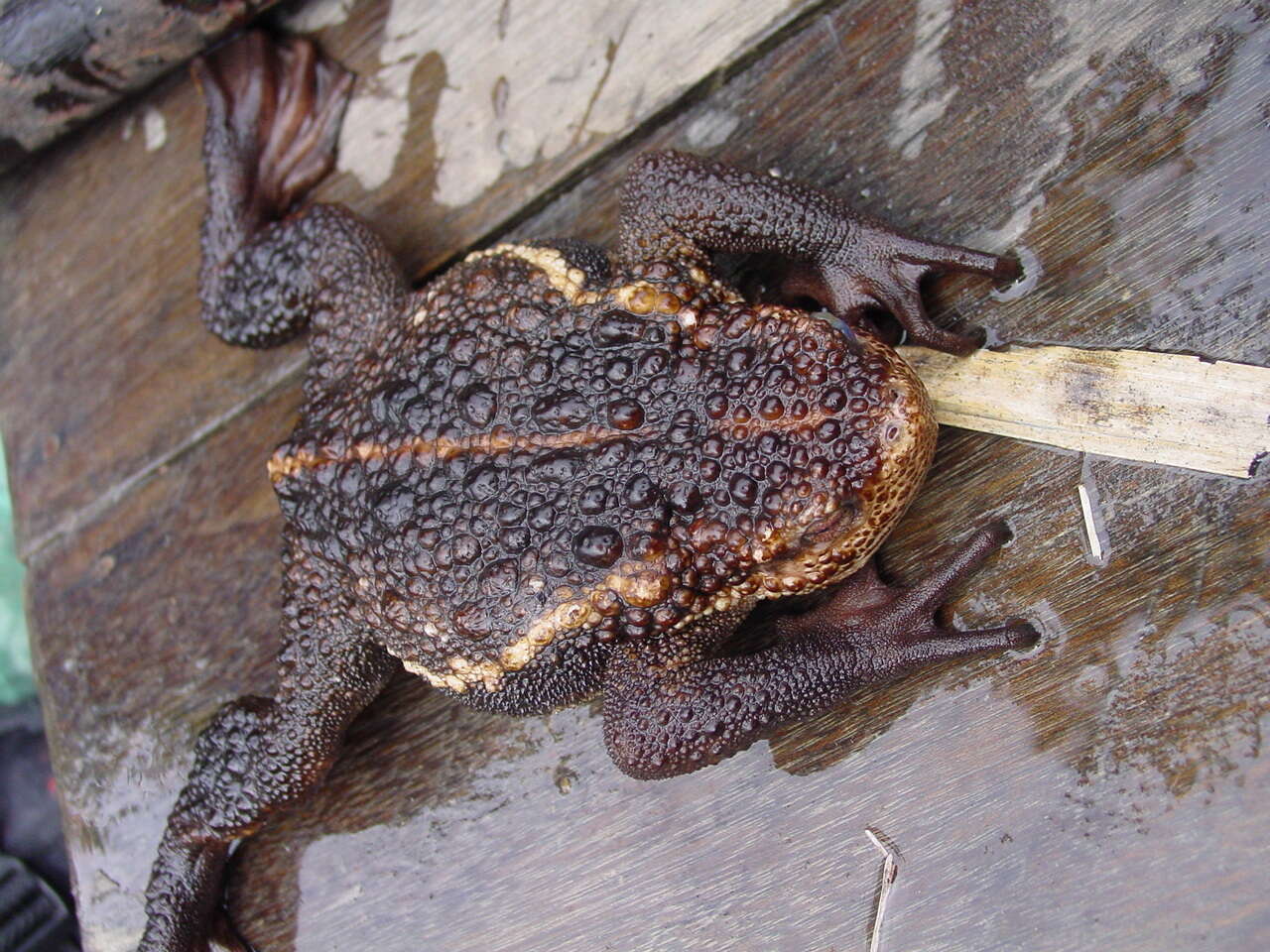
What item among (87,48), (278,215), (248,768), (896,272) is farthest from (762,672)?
(87,48)

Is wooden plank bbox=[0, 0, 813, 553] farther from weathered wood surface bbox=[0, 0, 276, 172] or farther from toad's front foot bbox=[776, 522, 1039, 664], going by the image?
toad's front foot bbox=[776, 522, 1039, 664]

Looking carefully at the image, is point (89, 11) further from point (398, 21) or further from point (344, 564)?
point (344, 564)

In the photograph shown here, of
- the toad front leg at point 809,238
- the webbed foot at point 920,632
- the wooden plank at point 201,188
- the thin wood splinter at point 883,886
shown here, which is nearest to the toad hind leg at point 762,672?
the webbed foot at point 920,632

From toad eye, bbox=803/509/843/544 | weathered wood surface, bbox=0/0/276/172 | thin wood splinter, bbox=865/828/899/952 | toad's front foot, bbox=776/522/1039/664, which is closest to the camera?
toad eye, bbox=803/509/843/544

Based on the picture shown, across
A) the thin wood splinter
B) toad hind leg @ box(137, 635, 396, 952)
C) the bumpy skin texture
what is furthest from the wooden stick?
toad hind leg @ box(137, 635, 396, 952)

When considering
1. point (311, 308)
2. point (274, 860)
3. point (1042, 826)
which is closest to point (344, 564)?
point (311, 308)

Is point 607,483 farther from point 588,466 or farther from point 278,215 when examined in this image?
point 278,215
